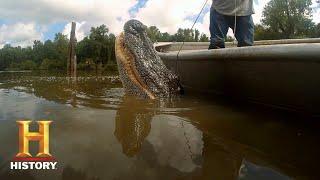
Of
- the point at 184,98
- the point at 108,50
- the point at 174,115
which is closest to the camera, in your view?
the point at 174,115

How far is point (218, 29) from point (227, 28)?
16 centimetres

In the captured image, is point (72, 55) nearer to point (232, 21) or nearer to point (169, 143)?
point (232, 21)

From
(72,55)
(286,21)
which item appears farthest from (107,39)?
(72,55)

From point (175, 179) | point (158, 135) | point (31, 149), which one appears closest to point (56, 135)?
point (31, 149)

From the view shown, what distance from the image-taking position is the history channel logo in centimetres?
218

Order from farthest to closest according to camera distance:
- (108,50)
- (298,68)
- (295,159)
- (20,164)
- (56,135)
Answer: (108,50) → (298,68) → (56,135) → (295,159) → (20,164)

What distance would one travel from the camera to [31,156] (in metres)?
2.32

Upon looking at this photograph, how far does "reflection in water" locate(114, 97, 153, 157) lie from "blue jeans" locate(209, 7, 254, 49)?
1751 mm

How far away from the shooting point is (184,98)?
17.3 ft

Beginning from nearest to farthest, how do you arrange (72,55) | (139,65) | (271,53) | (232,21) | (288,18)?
(271,53)
(139,65)
(232,21)
(72,55)
(288,18)

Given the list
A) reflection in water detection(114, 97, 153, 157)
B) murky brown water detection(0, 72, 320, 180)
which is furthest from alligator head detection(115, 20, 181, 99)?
murky brown water detection(0, 72, 320, 180)

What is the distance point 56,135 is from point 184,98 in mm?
2759

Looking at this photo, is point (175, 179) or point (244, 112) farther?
point (244, 112)

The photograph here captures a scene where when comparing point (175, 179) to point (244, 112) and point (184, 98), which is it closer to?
point (244, 112)
